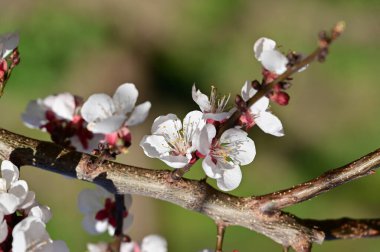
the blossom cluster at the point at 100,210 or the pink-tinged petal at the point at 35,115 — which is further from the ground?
the pink-tinged petal at the point at 35,115

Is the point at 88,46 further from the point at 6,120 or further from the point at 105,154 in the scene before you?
the point at 105,154

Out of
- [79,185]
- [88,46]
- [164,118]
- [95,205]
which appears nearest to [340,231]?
[164,118]

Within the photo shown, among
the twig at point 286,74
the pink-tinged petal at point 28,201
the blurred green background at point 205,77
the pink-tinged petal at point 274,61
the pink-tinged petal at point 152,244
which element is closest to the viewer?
the twig at point 286,74

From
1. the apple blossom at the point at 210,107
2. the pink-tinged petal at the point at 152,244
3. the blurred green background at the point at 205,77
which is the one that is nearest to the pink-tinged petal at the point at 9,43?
the apple blossom at the point at 210,107

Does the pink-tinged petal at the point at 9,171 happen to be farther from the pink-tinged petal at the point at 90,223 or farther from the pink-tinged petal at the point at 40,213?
the pink-tinged petal at the point at 90,223

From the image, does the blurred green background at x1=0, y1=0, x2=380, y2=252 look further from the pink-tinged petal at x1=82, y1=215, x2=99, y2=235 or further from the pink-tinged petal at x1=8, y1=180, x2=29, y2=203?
the pink-tinged petal at x1=8, y1=180, x2=29, y2=203

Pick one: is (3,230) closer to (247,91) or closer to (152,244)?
(152,244)

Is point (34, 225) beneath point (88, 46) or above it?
beneath

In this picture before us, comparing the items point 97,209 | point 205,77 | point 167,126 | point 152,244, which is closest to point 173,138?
point 167,126
